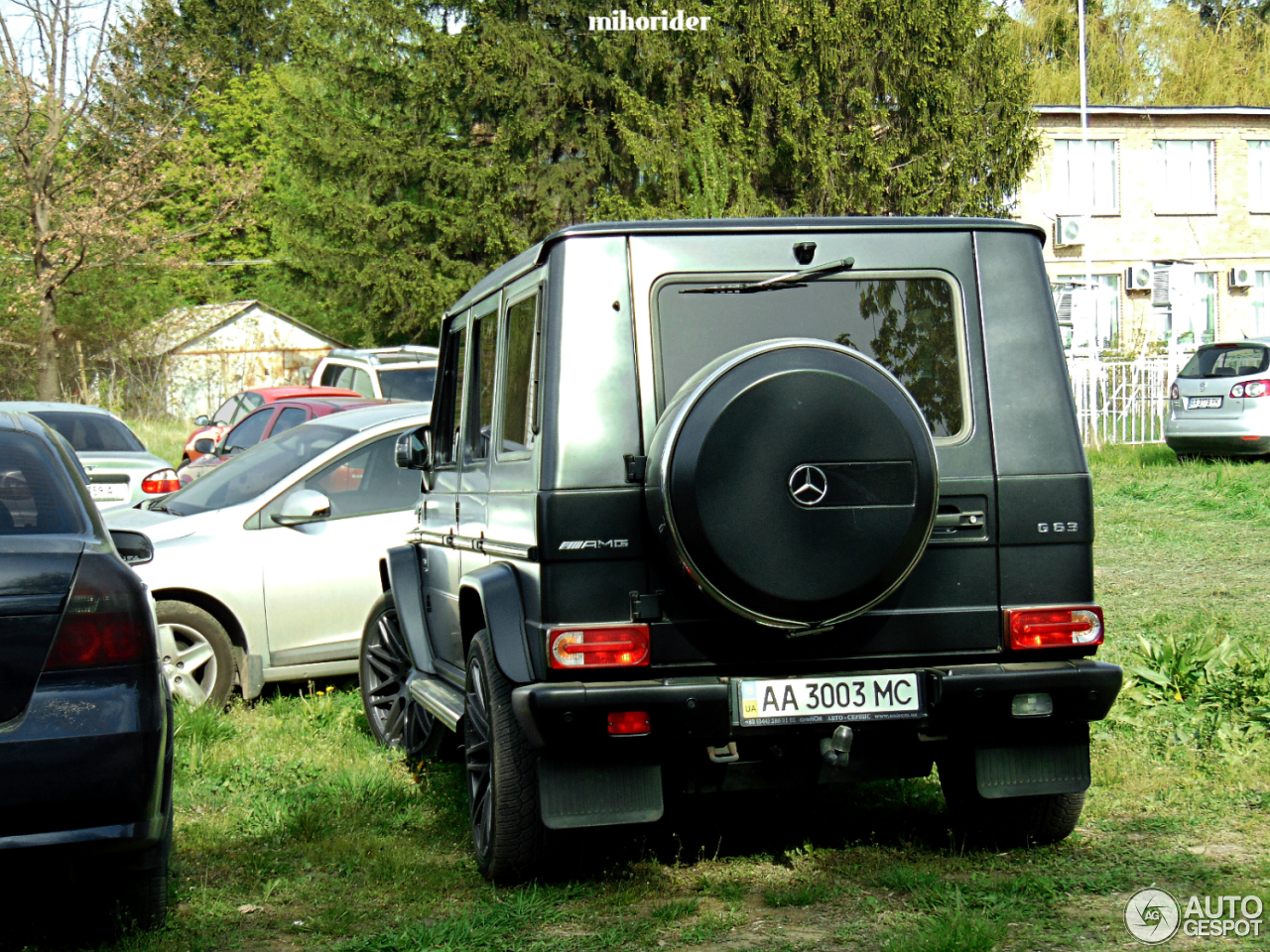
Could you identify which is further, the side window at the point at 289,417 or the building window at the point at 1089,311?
the building window at the point at 1089,311

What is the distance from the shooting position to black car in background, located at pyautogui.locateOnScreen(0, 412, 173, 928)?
3523 millimetres

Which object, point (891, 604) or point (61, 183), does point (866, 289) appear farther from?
point (61, 183)

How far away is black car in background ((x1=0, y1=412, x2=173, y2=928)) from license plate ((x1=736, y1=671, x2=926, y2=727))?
1709 mm

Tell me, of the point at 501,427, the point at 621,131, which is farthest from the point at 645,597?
the point at 621,131

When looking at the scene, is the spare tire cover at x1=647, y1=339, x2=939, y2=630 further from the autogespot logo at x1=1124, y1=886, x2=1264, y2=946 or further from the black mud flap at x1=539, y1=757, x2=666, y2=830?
the autogespot logo at x1=1124, y1=886, x2=1264, y2=946

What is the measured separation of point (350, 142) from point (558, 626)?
109ft

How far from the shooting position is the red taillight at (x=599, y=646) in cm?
416

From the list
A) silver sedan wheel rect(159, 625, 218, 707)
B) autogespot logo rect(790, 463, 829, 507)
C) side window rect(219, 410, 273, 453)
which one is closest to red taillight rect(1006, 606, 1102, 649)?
autogespot logo rect(790, 463, 829, 507)

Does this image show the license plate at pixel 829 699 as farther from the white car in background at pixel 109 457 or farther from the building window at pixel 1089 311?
the building window at pixel 1089 311

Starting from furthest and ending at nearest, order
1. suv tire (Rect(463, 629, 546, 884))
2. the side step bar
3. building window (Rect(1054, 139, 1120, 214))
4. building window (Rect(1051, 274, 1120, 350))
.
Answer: building window (Rect(1054, 139, 1120, 214)) → building window (Rect(1051, 274, 1120, 350)) → the side step bar → suv tire (Rect(463, 629, 546, 884))

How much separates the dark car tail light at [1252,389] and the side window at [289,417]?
11430mm

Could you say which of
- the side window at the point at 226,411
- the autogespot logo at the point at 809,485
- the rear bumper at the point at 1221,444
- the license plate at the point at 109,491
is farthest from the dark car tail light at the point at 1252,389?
the autogespot logo at the point at 809,485

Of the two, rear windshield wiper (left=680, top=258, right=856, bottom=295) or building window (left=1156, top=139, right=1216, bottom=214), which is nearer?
rear windshield wiper (left=680, top=258, right=856, bottom=295)

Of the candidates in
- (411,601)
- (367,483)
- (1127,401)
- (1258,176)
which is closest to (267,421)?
(367,483)
